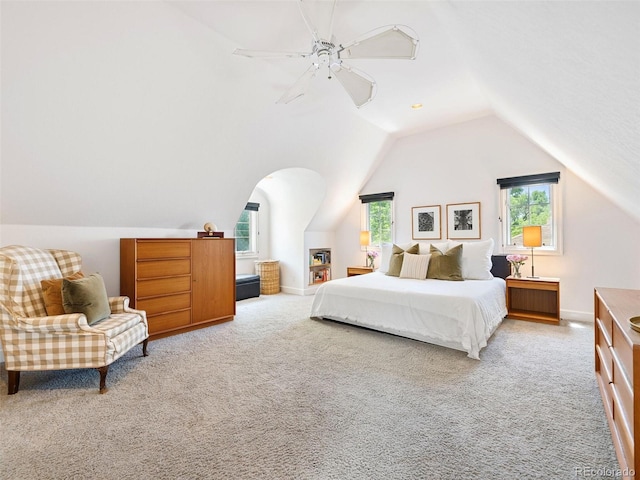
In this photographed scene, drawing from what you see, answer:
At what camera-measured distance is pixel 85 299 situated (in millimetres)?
2533

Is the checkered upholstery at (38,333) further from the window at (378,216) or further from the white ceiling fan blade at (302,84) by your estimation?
the window at (378,216)

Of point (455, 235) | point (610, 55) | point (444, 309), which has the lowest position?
point (444, 309)

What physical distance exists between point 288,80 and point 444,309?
298 cm

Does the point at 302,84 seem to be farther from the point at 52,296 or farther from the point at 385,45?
the point at 52,296

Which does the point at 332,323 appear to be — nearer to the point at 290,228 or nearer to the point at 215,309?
the point at 215,309

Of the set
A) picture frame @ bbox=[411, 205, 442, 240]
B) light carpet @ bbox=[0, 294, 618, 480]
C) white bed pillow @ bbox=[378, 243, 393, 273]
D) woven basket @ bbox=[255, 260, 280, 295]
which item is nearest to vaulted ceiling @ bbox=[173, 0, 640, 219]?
light carpet @ bbox=[0, 294, 618, 480]

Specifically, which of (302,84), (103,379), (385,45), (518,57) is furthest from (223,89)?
(103,379)

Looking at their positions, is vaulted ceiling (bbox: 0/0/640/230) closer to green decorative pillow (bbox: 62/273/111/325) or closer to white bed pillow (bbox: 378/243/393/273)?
green decorative pillow (bbox: 62/273/111/325)

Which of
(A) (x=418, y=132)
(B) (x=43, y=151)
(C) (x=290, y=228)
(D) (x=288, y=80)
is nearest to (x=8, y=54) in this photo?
(B) (x=43, y=151)

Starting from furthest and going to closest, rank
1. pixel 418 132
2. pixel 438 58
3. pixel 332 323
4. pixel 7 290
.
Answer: pixel 418 132 < pixel 332 323 < pixel 438 58 < pixel 7 290

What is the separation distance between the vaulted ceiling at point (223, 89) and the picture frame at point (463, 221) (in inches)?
59.3

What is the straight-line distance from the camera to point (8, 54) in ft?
6.86

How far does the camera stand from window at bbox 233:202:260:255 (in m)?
6.36

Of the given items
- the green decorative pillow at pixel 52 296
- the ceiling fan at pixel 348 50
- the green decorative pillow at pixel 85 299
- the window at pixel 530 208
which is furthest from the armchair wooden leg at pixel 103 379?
the window at pixel 530 208
